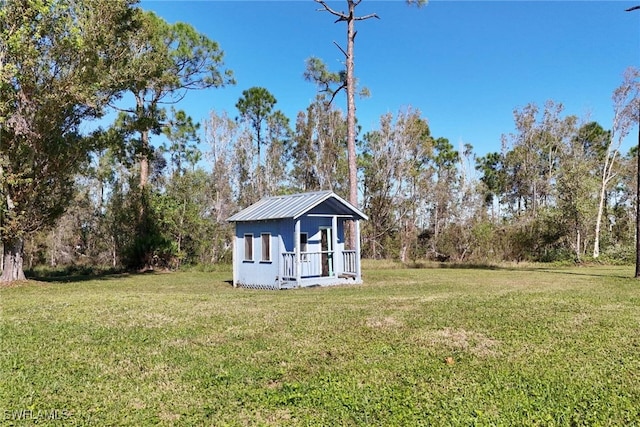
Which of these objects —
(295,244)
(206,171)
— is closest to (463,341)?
(295,244)

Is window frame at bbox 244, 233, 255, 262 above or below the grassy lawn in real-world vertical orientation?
above

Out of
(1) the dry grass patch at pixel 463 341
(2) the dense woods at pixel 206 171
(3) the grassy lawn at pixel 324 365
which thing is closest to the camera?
(3) the grassy lawn at pixel 324 365

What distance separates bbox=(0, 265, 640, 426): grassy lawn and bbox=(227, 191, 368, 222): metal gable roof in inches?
215

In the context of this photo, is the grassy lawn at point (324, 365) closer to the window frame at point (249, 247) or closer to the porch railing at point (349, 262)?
the window frame at point (249, 247)

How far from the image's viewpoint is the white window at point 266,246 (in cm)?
1441

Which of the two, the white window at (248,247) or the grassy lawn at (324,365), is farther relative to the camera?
the white window at (248,247)

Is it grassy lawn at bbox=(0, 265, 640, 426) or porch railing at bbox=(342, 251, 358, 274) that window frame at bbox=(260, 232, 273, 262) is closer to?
porch railing at bbox=(342, 251, 358, 274)

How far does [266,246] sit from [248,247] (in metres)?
0.90

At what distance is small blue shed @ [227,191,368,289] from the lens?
45.2ft

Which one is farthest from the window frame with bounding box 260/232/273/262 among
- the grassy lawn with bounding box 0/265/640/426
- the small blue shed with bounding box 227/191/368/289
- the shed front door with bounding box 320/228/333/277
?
the grassy lawn with bounding box 0/265/640/426

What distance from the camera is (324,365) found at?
4922 millimetres

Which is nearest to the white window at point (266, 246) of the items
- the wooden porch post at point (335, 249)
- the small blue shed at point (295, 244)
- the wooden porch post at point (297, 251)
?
the small blue shed at point (295, 244)

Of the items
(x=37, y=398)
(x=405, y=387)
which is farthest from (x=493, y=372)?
(x=37, y=398)

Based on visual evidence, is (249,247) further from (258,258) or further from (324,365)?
(324,365)
